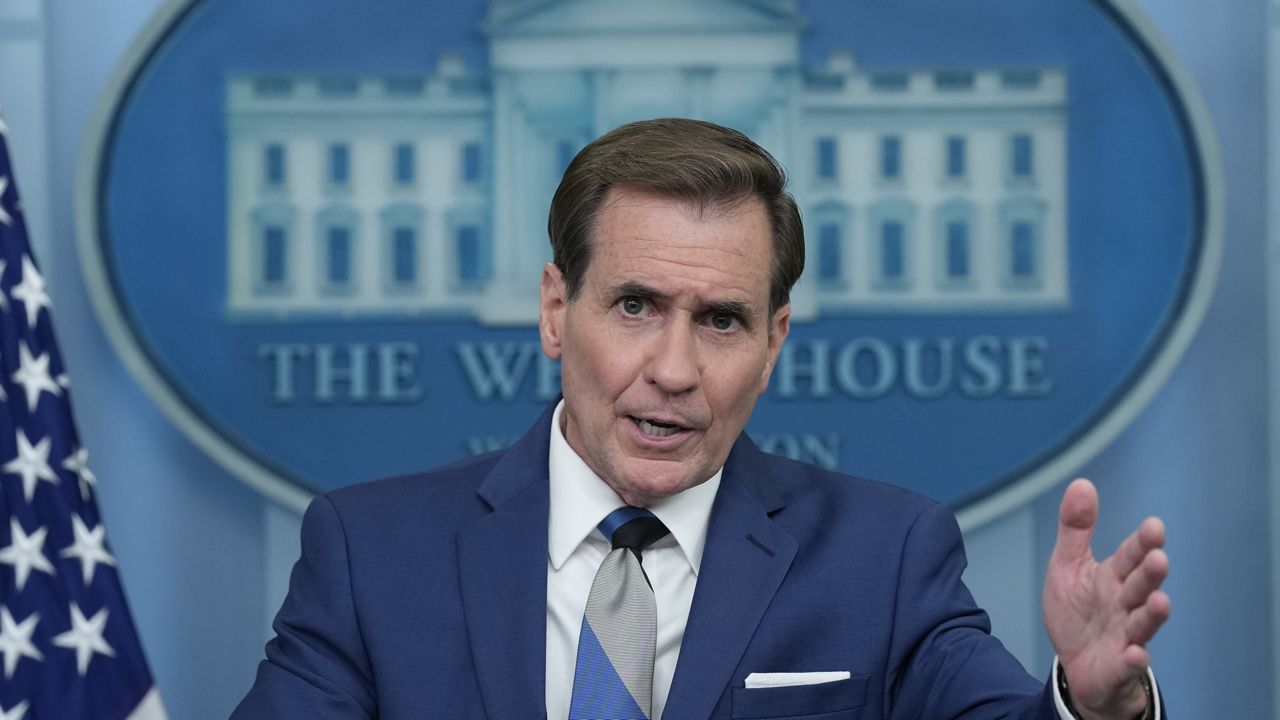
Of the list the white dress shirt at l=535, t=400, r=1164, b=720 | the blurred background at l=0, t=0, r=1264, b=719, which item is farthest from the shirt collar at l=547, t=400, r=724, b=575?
the blurred background at l=0, t=0, r=1264, b=719

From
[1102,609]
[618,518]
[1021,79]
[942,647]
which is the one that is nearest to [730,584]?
[618,518]

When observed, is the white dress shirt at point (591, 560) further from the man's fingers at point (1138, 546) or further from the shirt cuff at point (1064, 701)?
the man's fingers at point (1138, 546)

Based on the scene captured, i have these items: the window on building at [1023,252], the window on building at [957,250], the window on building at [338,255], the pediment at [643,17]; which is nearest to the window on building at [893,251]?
the window on building at [957,250]

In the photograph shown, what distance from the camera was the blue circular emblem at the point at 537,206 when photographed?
3.27m

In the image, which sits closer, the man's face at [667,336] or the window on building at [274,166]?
the man's face at [667,336]

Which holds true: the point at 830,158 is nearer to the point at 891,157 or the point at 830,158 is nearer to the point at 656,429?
the point at 891,157

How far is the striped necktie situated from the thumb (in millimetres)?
556

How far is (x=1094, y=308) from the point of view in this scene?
326cm

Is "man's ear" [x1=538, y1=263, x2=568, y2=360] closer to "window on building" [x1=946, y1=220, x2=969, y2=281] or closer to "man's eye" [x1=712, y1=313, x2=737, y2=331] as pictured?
"man's eye" [x1=712, y1=313, x2=737, y2=331]

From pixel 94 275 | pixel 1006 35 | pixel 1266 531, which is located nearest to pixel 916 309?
pixel 1006 35

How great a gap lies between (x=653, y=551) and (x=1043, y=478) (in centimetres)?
166

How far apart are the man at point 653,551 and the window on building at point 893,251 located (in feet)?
4.67

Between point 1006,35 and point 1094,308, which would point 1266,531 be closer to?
point 1094,308

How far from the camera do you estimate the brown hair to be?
5.90 ft
